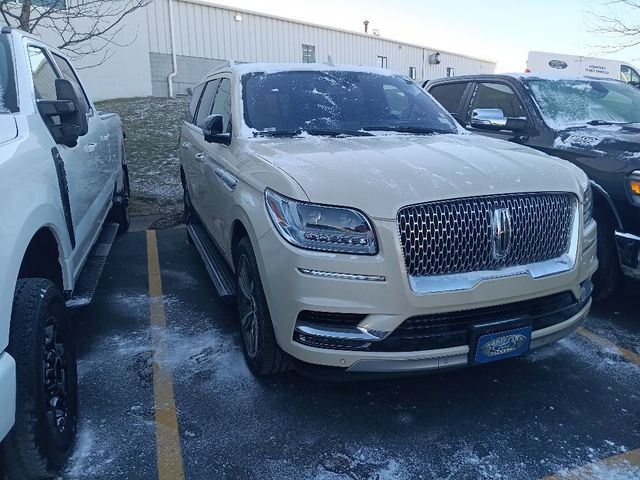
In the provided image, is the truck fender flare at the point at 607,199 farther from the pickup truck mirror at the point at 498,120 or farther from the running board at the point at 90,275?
the running board at the point at 90,275

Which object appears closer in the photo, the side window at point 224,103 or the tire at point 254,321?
the tire at point 254,321

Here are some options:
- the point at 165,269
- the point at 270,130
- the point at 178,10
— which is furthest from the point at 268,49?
the point at 270,130

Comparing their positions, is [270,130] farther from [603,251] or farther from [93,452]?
[603,251]

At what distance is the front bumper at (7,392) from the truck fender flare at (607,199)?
403 cm

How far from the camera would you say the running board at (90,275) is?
10.7 ft

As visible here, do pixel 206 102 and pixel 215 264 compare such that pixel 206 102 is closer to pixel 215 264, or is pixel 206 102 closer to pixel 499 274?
pixel 215 264

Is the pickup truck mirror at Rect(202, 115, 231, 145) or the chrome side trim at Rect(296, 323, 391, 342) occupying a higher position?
the pickup truck mirror at Rect(202, 115, 231, 145)

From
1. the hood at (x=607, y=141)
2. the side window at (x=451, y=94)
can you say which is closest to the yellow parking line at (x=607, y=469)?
the hood at (x=607, y=141)

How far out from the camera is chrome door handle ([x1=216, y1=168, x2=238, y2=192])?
3.44 metres

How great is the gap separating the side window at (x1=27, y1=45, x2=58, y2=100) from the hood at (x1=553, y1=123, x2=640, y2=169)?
4113 mm

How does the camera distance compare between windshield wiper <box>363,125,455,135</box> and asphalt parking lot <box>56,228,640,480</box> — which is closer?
asphalt parking lot <box>56,228,640,480</box>

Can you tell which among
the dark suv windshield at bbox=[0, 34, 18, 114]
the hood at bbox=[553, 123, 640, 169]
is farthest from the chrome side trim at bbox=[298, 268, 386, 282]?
the hood at bbox=[553, 123, 640, 169]

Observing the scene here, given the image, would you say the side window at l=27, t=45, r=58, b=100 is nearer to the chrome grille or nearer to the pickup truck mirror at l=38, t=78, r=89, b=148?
the pickup truck mirror at l=38, t=78, r=89, b=148

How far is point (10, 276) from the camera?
6.65ft
